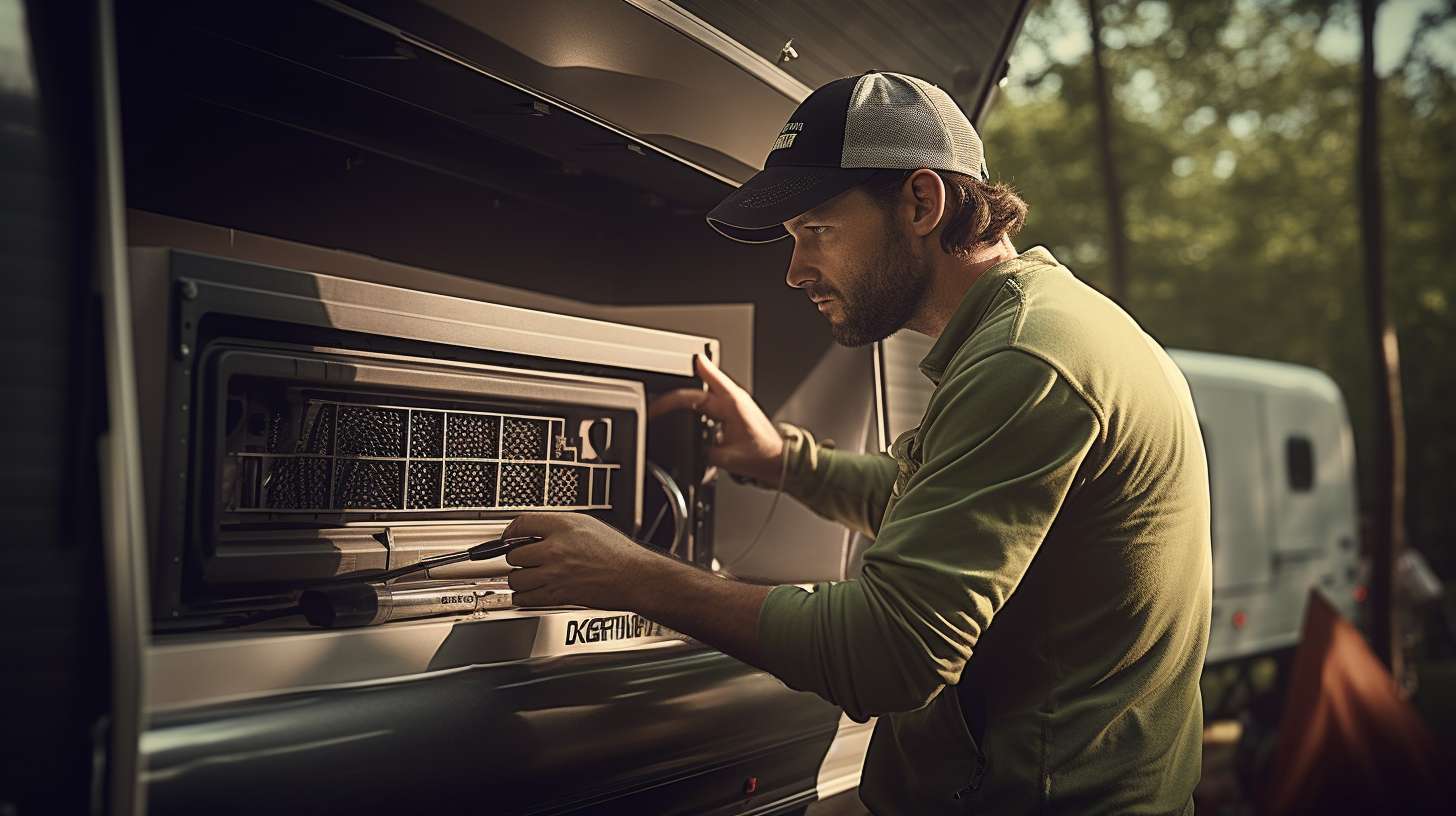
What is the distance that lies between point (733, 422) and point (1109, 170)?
9855 mm

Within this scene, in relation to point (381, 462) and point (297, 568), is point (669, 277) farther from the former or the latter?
point (297, 568)

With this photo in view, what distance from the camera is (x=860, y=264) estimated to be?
7.68 ft

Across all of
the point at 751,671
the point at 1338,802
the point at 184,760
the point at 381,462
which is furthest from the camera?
the point at 1338,802

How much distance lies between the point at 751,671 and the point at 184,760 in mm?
1151

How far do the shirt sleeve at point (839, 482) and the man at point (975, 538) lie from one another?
458 mm

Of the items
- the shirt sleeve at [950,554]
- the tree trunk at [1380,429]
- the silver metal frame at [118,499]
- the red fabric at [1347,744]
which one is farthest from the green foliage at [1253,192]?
the silver metal frame at [118,499]

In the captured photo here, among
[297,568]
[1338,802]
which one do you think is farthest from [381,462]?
[1338,802]

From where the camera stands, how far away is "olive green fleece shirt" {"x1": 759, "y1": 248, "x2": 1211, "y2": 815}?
1.85 m

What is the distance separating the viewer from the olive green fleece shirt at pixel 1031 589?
6.06ft

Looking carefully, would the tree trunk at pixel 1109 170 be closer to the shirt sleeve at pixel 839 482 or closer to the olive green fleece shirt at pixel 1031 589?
the shirt sleeve at pixel 839 482

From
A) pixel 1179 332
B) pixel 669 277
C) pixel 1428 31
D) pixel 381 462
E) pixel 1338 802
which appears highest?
pixel 1428 31

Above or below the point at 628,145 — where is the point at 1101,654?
below

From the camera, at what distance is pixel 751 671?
238 cm

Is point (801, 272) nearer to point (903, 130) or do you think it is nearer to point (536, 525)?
point (903, 130)
